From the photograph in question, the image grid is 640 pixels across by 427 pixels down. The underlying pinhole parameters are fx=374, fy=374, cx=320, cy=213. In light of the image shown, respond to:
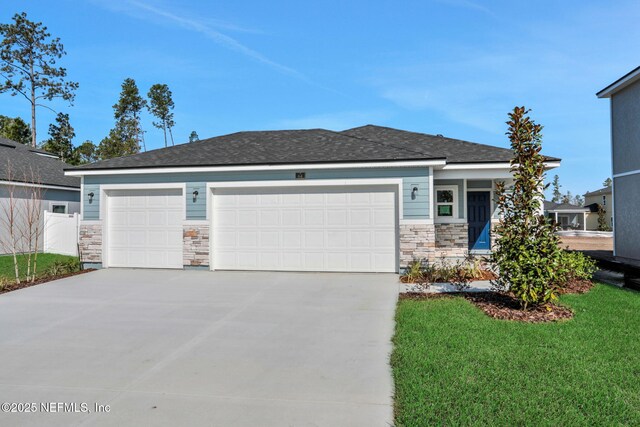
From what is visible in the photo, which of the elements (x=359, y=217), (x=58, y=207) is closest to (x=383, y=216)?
(x=359, y=217)

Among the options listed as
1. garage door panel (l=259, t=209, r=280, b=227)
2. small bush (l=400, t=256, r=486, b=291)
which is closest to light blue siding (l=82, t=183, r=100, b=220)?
garage door panel (l=259, t=209, r=280, b=227)

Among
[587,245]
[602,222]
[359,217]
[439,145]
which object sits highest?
[439,145]

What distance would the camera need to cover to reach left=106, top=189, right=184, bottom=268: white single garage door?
1102cm

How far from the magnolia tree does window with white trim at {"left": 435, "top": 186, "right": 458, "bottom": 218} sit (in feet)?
19.3

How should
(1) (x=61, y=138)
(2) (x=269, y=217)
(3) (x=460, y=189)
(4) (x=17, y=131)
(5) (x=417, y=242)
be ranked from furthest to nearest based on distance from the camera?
(1) (x=61, y=138) < (4) (x=17, y=131) < (3) (x=460, y=189) < (2) (x=269, y=217) < (5) (x=417, y=242)

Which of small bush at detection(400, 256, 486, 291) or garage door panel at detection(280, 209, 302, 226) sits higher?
garage door panel at detection(280, 209, 302, 226)

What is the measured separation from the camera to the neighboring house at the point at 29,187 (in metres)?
15.0

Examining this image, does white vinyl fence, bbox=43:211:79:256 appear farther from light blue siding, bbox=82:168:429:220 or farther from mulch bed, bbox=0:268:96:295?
mulch bed, bbox=0:268:96:295

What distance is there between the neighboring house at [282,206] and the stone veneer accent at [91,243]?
0.03 meters

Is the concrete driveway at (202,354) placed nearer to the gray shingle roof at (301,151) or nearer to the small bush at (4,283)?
the small bush at (4,283)

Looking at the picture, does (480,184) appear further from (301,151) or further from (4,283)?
(4,283)

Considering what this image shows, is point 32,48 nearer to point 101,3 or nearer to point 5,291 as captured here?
point 101,3

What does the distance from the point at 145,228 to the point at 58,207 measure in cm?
940

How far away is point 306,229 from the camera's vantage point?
10.5 meters
